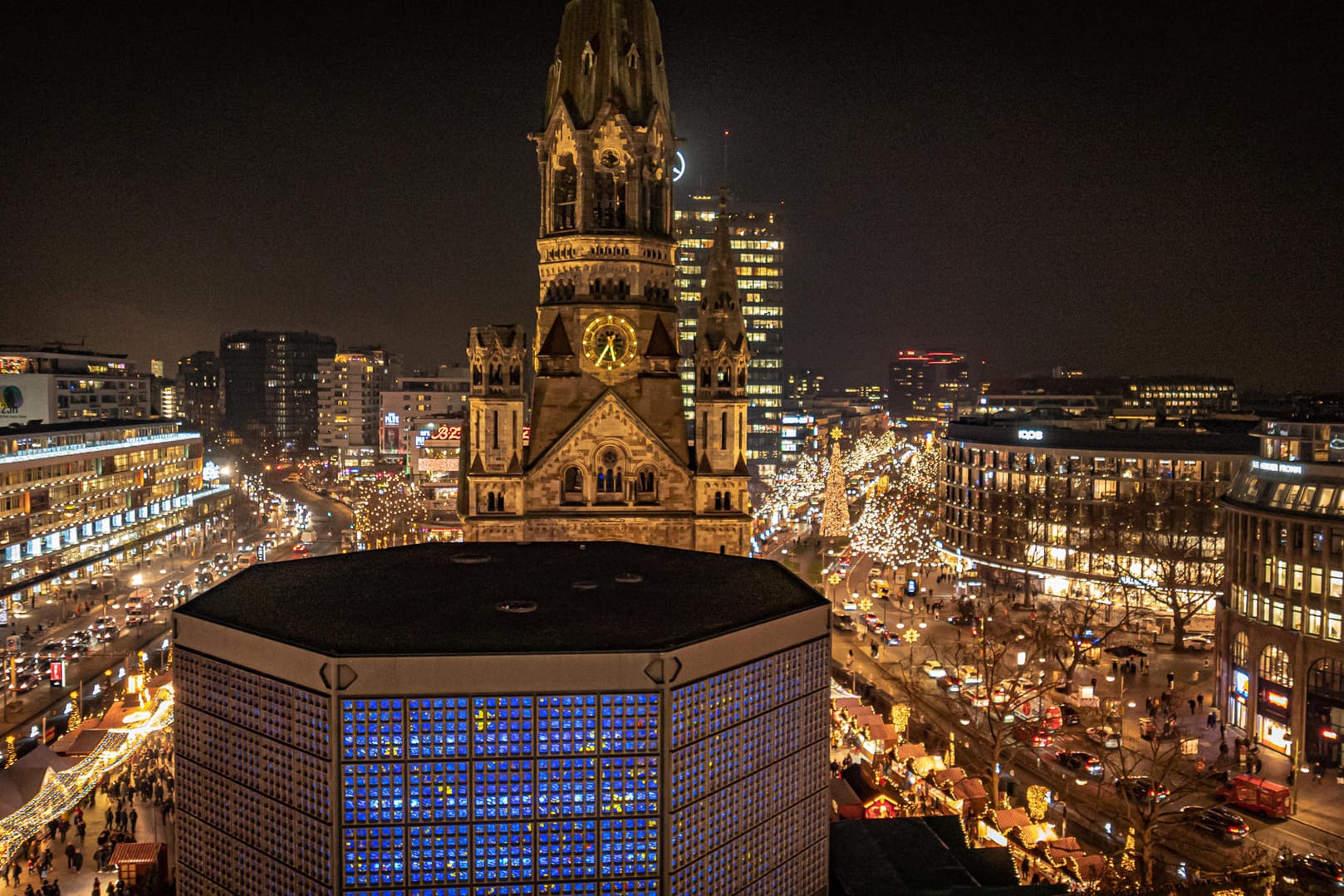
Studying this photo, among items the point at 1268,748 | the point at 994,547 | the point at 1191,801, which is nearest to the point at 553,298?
the point at 1191,801

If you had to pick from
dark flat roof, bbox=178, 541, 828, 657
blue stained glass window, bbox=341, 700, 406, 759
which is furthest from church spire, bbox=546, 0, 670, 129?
blue stained glass window, bbox=341, 700, 406, 759

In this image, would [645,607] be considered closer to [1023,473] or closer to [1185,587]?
[1185,587]

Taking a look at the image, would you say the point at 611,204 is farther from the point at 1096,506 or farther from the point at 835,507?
the point at 835,507

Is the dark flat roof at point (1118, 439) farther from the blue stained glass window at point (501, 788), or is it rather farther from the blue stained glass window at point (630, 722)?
the blue stained glass window at point (501, 788)

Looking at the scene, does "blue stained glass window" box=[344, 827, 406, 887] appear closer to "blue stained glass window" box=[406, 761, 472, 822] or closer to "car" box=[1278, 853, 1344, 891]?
"blue stained glass window" box=[406, 761, 472, 822]

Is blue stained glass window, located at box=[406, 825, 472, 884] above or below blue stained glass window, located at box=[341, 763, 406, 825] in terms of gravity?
below

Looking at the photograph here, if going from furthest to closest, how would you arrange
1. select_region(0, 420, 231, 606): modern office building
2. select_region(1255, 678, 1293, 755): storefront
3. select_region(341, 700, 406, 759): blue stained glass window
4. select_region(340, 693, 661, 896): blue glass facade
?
select_region(0, 420, 231, 606): modern office building
select_region(1255, 678, 1293, 755): storefront
select_region(340, 693, 661, 896): blue glass facade
select_region(341, 700, 406, 759): blue stained glass window

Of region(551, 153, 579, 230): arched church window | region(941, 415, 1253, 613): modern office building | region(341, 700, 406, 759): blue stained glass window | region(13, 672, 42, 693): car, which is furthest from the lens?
region(941, 415, 1253, 613): modern office building
